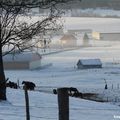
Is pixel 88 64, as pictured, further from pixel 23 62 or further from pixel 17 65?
pixel 17 65

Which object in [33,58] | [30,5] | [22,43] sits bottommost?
[33,58]

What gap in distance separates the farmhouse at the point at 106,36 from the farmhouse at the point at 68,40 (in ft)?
42.5

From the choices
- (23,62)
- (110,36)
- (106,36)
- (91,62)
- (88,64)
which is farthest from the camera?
(106,36)

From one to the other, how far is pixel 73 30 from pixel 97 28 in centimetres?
1020

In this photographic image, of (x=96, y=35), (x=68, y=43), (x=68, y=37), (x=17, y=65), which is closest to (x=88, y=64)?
(x=17, y=65)

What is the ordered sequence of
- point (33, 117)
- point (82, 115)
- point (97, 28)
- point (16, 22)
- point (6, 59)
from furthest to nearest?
point (97, 28)
point (6, 59)
point (16, 22)
point (82, 115)
point (33, 117)

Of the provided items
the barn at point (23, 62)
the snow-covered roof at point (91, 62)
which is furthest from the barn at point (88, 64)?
the barn at point (23, 62)

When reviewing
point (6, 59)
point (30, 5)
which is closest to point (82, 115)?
point (30, 5)

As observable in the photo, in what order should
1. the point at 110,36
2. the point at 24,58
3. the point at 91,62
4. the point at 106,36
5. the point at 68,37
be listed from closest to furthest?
the point at 91,62, the point at 24,58, the point at 68,37, the point at 110,36, the point at 106,36

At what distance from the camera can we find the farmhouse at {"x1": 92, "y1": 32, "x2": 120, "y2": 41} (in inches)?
5556

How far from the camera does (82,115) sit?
1063 centimetres

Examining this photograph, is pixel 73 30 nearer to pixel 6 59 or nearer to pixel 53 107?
pixel 6 59

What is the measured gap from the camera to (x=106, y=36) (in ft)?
477

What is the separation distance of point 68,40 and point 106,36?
20.1 meters
